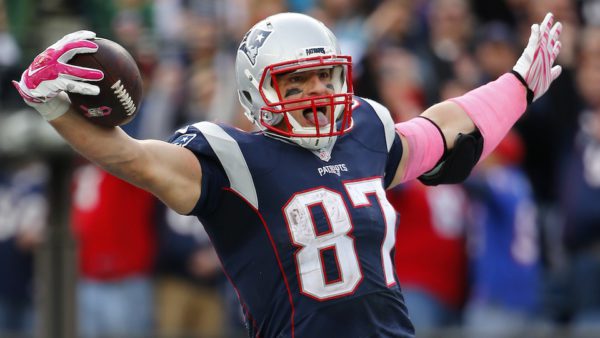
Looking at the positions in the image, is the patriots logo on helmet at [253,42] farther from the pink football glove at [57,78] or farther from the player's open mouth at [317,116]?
the pink football glove at [57,78]

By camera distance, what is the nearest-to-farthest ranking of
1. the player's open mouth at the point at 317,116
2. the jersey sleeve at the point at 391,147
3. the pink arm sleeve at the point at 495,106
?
the player's open mouth at the point at 317,116, the jersey sleeve at the point at 391,147, the pink arm sleeve at the point at 495,106

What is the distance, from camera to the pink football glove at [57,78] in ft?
13.6

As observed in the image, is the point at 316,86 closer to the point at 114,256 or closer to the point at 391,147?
the point at 391,147

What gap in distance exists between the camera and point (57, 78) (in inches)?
164

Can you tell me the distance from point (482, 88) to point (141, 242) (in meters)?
4.12

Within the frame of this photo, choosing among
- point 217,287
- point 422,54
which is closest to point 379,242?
point 217,287

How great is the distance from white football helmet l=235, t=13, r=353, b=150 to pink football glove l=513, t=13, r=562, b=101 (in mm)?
851

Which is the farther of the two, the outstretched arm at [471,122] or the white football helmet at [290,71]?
the outstretched arm at [471,122]

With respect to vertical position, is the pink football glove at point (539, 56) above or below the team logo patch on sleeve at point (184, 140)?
above

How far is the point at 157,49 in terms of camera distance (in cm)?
906

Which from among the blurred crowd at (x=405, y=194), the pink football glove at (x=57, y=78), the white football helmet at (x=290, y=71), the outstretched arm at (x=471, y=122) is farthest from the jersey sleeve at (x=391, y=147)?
the blurred crowd at (x=405, y=194)

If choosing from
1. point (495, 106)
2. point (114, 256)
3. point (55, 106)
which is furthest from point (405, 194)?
point (55, 106)

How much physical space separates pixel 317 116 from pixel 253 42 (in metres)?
0.43

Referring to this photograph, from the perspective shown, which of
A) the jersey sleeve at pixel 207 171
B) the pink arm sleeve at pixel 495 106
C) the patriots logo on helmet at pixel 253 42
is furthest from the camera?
the pink arm sleeve at pixel 495 106
